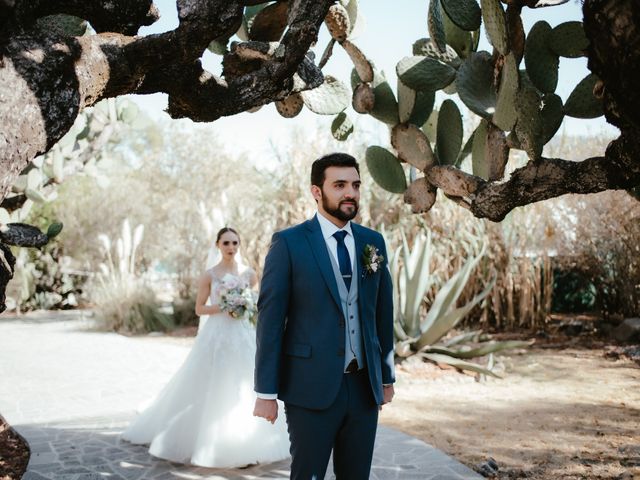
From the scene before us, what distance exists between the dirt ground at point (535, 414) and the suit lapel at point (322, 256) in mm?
2425

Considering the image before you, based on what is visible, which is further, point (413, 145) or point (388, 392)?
point (413, 145)

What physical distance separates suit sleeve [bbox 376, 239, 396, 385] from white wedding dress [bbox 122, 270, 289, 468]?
A: 1.93 metres

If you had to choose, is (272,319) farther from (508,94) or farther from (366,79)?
(366,79)

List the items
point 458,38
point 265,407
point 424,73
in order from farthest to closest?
point 458,38 → point 424,73 → point 265,407

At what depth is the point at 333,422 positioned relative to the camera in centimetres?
230

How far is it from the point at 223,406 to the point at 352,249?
7.57ft

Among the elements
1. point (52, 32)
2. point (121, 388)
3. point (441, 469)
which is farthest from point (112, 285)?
point (52, 32)

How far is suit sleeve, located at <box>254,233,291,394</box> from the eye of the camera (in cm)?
231

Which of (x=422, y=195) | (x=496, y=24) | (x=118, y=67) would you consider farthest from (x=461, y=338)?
(x=118, y=67)

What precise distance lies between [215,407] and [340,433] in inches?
84.9

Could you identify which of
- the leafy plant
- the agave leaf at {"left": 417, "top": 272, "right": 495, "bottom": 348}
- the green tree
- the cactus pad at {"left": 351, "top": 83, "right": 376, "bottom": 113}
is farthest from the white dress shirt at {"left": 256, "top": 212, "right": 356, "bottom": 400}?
the leafy plant

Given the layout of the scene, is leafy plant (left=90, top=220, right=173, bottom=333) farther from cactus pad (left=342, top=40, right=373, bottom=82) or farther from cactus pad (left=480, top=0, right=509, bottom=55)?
cactus pad (left=480, top=0, right=509, bottom=55)

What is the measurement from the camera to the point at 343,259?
247cm

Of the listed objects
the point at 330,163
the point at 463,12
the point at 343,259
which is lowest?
the point at 343,259
